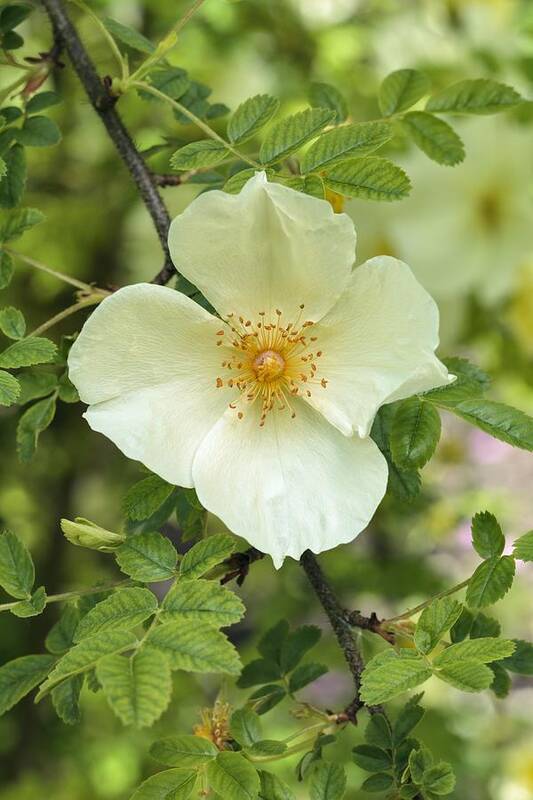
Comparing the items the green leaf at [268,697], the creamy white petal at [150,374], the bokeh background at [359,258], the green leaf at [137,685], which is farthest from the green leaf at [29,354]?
the bokeh background at [359,258]

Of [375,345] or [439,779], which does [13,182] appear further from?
[439,779]

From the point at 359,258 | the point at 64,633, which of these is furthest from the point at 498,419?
the point at 359,258

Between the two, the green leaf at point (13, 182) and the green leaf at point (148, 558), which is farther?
the green leaf at point (13, 182)

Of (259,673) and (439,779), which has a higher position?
(439,779)

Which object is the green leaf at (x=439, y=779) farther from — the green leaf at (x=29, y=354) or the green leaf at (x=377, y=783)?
the green leaf at (x=29, y=354)

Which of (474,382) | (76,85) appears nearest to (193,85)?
(474,382)

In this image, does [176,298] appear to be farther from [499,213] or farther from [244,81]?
[244,81]

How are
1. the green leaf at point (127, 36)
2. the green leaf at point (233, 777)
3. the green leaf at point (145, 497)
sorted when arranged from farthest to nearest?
the green leaf at point (127, 36)
the green leaf at point (145, 497)
the green leaf at point (233, 777)
